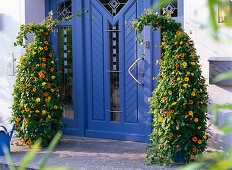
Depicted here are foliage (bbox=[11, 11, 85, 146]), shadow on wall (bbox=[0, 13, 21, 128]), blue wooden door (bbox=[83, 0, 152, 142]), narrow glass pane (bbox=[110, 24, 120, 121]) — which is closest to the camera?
foliage (bbox=[11, 11, 85, 146])

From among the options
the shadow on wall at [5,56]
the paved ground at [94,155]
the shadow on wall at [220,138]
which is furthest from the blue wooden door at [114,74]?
the shadow on wall at [5,56]

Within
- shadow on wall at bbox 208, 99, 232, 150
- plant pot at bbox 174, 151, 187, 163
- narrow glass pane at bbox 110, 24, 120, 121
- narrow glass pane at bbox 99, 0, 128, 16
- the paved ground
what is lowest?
the paved ground

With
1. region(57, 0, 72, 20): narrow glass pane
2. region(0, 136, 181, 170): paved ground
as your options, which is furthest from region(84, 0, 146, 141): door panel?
region(57, 0, 72, 20): narrow glass pane

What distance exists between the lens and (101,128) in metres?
5.45

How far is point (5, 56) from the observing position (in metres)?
5.69

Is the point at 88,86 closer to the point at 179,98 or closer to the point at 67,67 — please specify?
the point at 67,67

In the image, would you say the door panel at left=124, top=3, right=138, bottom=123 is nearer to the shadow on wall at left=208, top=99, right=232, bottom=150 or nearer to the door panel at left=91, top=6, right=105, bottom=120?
the door panel at left=91, top=6, right=105, bottom=120

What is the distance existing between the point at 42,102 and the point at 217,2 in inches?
174

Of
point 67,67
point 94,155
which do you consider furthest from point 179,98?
point 67,67

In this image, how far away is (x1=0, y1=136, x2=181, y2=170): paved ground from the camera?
403cm

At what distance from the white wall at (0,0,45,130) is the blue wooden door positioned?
80cm

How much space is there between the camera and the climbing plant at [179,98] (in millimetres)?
3697

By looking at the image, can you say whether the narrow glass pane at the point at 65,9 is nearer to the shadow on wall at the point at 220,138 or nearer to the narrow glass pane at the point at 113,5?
the narrow glass pane at the point at 113,5

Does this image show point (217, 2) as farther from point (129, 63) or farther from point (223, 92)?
point (129, 63)
